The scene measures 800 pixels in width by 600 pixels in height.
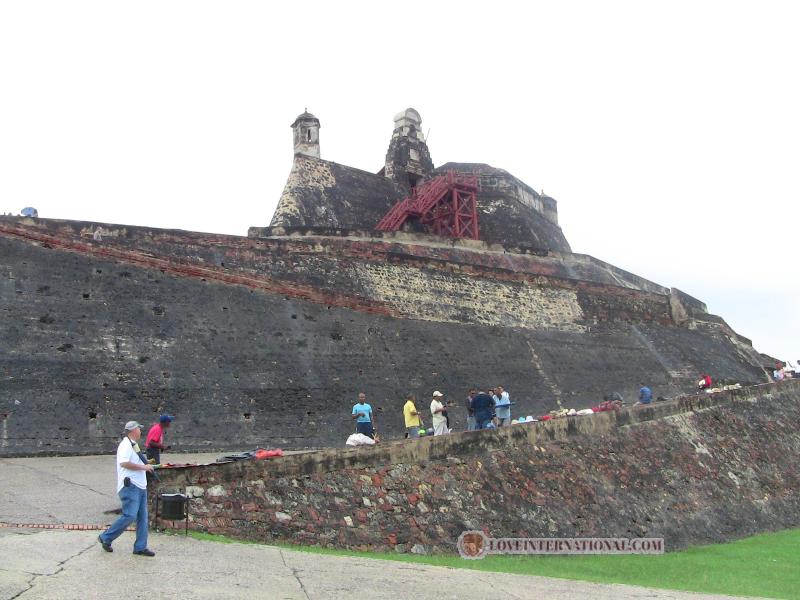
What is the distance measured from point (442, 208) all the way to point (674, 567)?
2181 cm

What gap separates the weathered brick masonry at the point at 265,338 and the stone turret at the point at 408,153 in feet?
32.2

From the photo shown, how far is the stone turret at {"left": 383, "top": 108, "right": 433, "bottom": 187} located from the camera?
109ft

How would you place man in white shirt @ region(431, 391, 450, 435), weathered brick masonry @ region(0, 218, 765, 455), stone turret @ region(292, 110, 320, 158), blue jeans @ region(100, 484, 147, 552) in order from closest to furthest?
blue jeans @ region(100, 484, 147, 552), weathered brick masonry @ region(0, 218, 765, 455), man in white shirt @ region(431, 391, 450, 435), stone turret @ region(292, 110, 320, 158)

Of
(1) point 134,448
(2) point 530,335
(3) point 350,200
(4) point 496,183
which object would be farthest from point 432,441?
(4) point 496,183

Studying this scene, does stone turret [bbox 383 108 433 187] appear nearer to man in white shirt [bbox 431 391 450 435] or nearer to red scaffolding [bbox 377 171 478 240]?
red scaffolding [bbox 377 171 478 240]

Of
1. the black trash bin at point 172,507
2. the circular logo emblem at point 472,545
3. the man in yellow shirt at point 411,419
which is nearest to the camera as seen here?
the black trash bin at point 172,507

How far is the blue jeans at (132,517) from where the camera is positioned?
626 cm

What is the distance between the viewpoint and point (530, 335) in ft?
68.7

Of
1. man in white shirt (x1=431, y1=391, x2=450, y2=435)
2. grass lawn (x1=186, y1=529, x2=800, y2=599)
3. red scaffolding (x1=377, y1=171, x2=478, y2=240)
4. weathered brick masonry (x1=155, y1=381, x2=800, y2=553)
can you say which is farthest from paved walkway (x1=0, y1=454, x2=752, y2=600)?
red scaffolding (x1=377, y1=171, x2=478, y2=240)

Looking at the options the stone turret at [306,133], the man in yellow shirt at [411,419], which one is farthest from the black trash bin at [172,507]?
the stone turret at [306,133]

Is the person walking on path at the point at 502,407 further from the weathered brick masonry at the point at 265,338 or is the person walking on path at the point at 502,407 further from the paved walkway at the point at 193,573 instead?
the paved walkway at the point at 193,573

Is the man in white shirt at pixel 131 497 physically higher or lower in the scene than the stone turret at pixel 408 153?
lower

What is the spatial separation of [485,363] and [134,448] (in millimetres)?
12755

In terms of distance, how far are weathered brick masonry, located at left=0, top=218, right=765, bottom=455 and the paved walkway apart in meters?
4.23
